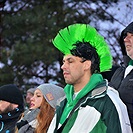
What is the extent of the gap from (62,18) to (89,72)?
9.00 m

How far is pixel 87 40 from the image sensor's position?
3.58m

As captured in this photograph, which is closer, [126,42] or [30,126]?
[126,42]

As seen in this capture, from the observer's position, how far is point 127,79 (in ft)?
11.6

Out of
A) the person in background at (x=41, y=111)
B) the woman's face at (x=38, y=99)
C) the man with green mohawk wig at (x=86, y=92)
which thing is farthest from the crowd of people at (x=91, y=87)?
the woman's face at (x=38, y=99)

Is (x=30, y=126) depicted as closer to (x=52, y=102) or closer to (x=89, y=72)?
(x=52, y=102)

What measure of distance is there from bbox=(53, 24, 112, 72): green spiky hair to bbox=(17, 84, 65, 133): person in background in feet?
2.77

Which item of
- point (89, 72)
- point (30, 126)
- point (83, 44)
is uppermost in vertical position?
point (83, 44)

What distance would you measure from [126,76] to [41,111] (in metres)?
1.14

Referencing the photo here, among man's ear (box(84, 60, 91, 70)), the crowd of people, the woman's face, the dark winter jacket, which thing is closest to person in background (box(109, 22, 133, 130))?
the crowd of people

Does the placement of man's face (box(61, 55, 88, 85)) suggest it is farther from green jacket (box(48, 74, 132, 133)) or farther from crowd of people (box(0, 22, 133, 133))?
green jacket (box(48, 74, 132, 133))

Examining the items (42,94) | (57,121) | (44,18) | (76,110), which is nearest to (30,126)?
(42,94)

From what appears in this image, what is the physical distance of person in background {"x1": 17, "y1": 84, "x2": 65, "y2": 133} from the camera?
424cm

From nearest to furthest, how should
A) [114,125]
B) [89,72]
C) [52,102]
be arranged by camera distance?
[114,125] < [89,72] < [52,102]

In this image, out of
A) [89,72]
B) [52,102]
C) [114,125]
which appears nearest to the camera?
[114,125]
